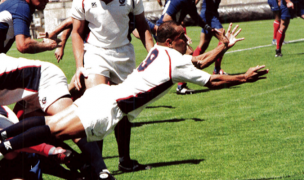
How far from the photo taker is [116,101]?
16.1 ft

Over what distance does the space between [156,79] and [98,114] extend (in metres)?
0.67

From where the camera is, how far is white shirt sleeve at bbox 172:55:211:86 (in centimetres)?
491

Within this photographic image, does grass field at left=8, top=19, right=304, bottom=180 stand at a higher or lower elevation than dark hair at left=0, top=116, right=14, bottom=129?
lower

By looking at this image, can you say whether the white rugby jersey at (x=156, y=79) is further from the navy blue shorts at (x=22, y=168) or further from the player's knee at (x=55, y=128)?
the navy blue shorts at (x=22, y=168)

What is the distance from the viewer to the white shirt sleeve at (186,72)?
4914 millimetres

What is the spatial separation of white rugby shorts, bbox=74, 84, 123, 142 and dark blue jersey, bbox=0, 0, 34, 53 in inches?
50.1

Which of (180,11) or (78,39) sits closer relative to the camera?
(78,39)

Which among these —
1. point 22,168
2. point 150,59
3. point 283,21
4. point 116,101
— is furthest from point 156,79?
point 283,21

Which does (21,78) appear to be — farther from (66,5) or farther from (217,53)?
(66,5)

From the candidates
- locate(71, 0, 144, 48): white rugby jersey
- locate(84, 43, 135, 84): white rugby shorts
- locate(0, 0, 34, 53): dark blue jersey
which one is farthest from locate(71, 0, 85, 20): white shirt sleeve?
locate(0, 0, 34, 53): dark blue jersey

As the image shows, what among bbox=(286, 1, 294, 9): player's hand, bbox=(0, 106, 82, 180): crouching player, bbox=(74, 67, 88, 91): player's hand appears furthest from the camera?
bbox=(286, 1, 294, 9): player's hand

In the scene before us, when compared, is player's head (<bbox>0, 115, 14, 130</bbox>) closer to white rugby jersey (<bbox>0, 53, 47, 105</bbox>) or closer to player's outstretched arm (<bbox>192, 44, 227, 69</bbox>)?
white rugby jersey (<bbox>0, 53, 47, 105</bbox>)

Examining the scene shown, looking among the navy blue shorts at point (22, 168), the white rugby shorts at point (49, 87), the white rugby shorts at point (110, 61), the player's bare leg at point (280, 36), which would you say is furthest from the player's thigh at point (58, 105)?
the player's bare leg at point (280, 36)

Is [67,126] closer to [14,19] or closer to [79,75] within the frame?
[79,75]
